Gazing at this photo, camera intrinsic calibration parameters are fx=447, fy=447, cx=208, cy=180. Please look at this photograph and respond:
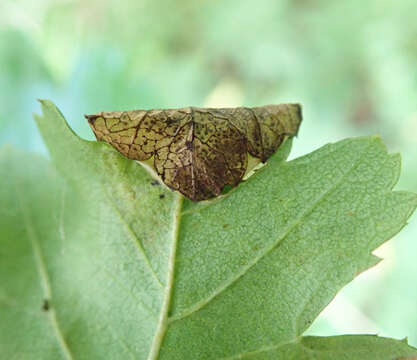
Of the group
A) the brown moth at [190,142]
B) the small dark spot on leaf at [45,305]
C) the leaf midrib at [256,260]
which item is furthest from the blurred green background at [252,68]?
the leaf midrib at [256,260]

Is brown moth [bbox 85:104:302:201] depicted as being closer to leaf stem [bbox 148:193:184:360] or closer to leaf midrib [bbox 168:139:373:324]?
leaf stem [bbox 148:193:184:360]

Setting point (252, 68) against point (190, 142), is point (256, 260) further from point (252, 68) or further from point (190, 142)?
point (252, 68)

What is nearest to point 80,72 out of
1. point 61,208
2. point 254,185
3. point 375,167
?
point 61,208

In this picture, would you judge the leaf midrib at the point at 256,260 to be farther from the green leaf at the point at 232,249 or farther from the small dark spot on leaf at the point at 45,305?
the small dark spot on leaf at the point at 45,305

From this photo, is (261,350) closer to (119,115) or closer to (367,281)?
(119,115)

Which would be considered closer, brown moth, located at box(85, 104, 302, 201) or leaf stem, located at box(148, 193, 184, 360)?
brown moth, located at box(85, 104, 302, 201)

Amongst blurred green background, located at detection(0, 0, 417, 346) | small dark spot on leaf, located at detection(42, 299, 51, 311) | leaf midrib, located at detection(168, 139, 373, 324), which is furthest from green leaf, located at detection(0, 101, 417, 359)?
blurred green background, located at detection(0, 0, 417, 346)

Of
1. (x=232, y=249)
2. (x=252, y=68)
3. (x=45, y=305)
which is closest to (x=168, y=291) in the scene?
(x=232, y=249)
